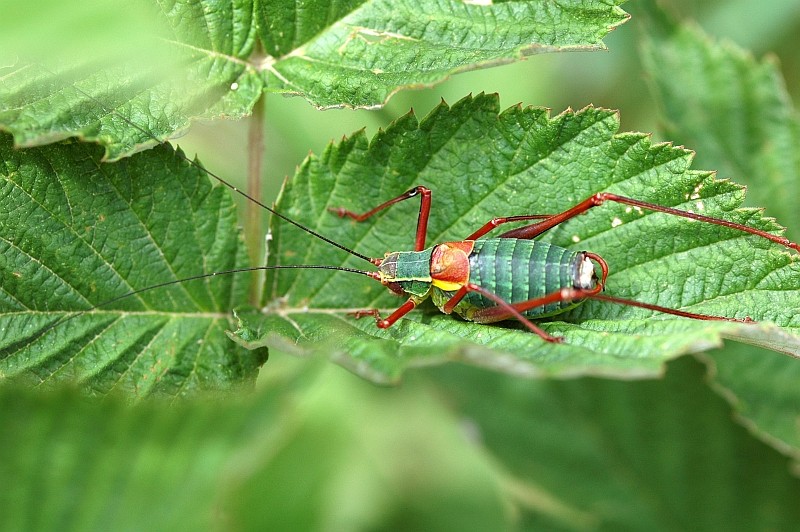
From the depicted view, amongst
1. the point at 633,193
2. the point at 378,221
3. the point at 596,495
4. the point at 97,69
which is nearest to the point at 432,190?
the point at 378,221

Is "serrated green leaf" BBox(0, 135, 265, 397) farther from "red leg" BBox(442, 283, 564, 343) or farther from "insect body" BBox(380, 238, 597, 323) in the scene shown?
"red leg" BBox(442, 283, 564, 343)

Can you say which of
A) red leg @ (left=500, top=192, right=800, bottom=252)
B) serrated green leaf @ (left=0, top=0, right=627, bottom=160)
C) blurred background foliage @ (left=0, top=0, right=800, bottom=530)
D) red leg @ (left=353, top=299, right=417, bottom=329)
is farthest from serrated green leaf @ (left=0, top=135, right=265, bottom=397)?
red leg @ (left=500, top=192, right=800, bottom=252)

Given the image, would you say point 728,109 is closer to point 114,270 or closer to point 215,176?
point 215,176

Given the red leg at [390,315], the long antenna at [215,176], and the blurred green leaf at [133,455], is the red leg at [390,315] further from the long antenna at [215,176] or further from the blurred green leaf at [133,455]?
the blurred green leaf at [133,455]

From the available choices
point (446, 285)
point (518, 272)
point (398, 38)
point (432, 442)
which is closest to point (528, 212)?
point (518, 272)

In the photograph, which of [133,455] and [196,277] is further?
[196,277]

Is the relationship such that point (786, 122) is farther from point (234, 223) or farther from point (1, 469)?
point (1, 469)
